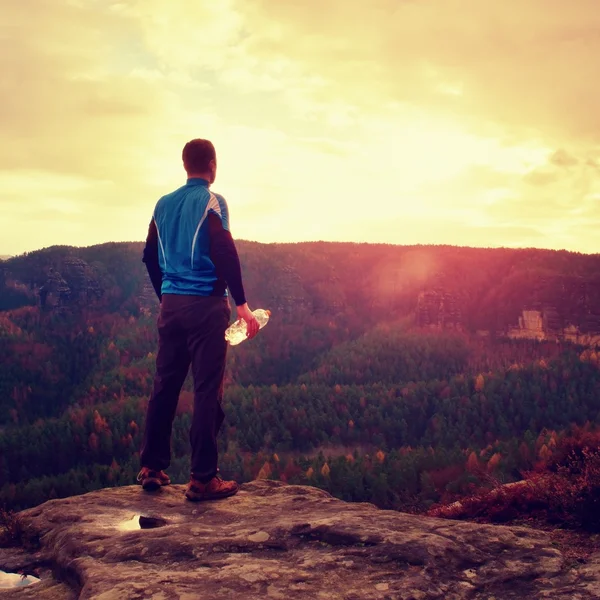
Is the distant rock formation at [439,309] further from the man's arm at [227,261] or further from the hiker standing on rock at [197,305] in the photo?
the man's arm at [227,261]

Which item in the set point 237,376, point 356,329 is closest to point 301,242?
point 356,329

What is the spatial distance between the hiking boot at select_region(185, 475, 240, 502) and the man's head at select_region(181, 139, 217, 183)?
10.4ft

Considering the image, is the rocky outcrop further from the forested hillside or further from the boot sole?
the forested hillside

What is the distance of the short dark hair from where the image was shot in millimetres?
6859

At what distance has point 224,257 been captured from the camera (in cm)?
650

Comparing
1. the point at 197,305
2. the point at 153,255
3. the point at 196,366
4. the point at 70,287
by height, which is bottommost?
the point at 196,366

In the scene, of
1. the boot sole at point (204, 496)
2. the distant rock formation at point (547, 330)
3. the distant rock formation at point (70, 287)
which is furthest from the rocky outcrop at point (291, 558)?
the distant rock formation at point (70, 287)

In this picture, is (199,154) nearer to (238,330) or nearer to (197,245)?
(197,245)

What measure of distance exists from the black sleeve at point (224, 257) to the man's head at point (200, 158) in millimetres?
596

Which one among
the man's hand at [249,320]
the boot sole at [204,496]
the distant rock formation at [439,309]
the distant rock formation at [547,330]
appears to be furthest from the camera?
the distant rock formation at [439,309]

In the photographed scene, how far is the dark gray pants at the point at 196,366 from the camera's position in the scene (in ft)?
21.7

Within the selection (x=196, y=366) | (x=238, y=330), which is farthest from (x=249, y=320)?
(x=196, y=366)

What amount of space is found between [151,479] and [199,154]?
354 centimetres

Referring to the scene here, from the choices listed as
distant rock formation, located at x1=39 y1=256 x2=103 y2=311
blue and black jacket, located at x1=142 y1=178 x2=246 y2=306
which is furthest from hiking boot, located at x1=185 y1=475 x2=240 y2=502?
distant rock formation, located at x1=39 y1=256 x2=103 y2=311
